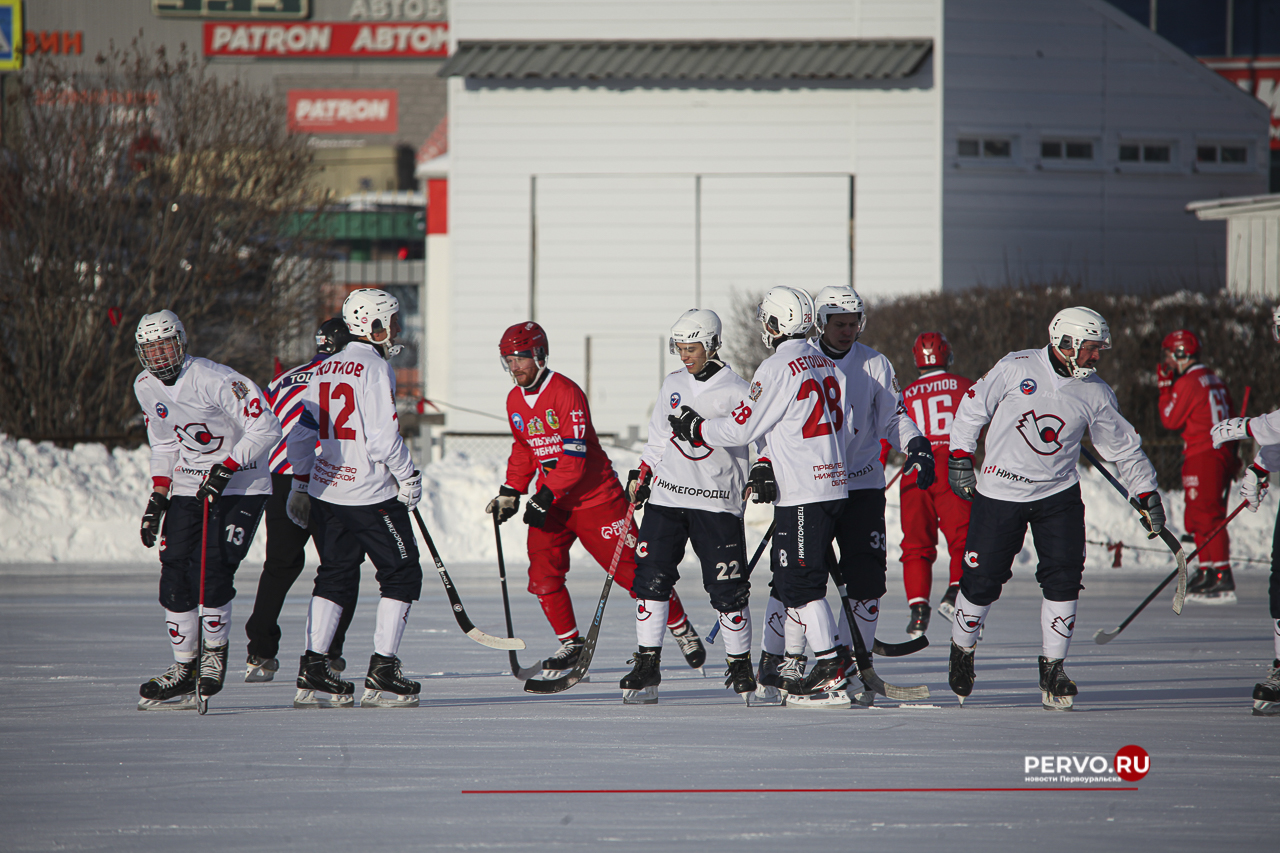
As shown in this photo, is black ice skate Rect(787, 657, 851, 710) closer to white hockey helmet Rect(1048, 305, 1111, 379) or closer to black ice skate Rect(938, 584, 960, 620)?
white hockey helmet Rect(1048, 305, 1111, 379)

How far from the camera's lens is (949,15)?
741 inches

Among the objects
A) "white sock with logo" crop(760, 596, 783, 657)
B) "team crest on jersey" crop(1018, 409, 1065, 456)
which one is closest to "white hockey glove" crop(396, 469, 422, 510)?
"white sock with logo" crop(760, 596, 783, 657)

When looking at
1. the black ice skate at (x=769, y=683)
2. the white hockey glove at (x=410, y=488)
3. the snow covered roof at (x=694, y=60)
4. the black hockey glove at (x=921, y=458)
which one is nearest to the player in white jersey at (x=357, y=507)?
the white hockey glove at (x=410, y=488)

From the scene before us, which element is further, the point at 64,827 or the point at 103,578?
the point at 103,578

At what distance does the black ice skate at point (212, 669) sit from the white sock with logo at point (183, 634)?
0.21ft

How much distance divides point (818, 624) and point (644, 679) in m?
0.88

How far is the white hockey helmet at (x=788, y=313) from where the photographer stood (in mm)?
6129

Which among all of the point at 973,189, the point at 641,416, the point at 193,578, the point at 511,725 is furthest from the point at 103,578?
the point at 973,189

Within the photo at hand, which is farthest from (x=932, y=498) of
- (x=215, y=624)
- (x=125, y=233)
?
(x=125, y=233)

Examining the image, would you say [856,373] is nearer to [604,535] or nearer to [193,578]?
[604,535]

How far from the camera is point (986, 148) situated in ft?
63.2

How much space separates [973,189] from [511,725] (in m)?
15.3

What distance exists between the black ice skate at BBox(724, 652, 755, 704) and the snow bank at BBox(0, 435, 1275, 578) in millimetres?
6118

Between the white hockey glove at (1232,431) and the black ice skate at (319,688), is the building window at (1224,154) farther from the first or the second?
the black ice skate at (319,688)
